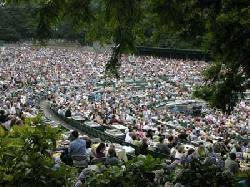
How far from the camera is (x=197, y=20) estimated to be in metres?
12.8

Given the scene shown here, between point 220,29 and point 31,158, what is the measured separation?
554cm

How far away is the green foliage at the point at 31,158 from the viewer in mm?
7660

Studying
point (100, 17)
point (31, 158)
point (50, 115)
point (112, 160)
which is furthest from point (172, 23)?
point (50, 115)

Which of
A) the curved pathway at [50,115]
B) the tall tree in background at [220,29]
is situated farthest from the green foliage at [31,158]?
the curved pathway at [50,115]

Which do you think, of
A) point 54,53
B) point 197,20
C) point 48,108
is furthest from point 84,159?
point 54,53

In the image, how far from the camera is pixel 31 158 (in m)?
Answer: 7.79

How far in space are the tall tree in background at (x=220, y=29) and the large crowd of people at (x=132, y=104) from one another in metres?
1.70

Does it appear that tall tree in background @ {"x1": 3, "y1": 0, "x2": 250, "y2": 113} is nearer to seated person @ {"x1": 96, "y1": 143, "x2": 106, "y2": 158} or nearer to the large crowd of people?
the large crowd of people

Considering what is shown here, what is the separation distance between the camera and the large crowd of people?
1762cm

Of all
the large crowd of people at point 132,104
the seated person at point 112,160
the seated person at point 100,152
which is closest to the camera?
the seated person at point 112,160

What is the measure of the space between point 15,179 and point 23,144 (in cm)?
50

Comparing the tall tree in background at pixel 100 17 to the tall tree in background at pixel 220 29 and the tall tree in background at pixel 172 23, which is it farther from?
the tall tree in background at pixel 220 29

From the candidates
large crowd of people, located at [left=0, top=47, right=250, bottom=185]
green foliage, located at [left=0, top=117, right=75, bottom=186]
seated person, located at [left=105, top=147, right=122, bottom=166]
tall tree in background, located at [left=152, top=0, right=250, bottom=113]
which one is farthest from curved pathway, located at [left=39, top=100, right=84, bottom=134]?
green foliage, located at [left=0, top=117, right=75, bottom=186]

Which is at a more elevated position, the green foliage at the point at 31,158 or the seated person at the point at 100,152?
the green foliage at the point at 31,158
